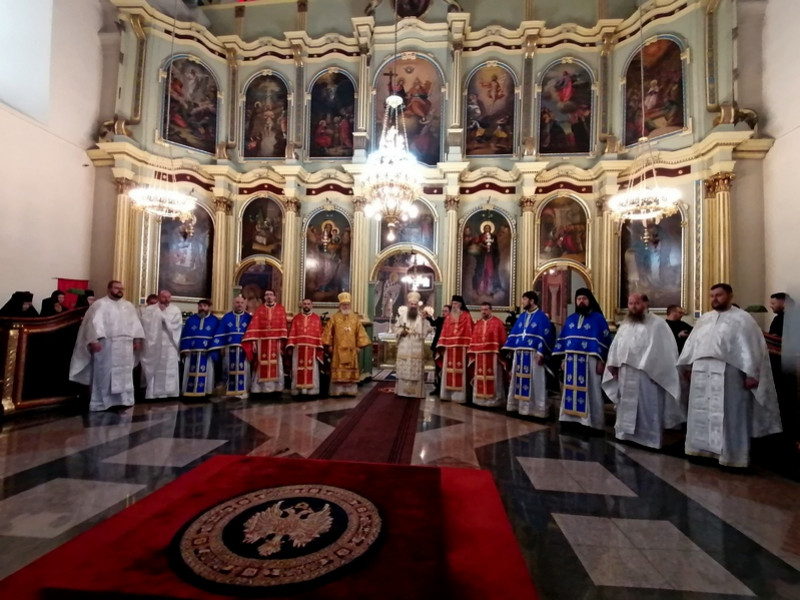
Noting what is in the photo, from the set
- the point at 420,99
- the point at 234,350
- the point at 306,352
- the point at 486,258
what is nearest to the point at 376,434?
the point at 306,352

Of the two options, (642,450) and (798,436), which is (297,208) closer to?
(642,450)

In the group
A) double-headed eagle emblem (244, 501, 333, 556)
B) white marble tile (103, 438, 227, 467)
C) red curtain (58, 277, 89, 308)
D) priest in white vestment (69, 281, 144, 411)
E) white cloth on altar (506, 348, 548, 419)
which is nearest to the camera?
double-headed eagle emblem (244, 501, 333, 556)

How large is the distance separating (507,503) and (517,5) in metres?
15.2

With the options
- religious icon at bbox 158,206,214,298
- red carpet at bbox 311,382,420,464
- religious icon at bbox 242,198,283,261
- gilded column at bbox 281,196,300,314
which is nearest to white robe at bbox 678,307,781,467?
red carpet at bbox 311,382,420,464

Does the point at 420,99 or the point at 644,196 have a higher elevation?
the point at 420,99

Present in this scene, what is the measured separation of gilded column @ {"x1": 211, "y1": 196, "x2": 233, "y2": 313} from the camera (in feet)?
41.7

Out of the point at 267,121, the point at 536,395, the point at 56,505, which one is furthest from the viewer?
the point at 267,121

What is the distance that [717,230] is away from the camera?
984 cm

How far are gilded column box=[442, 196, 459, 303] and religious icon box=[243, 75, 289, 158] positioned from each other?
5.95m

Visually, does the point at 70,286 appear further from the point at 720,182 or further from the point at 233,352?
the point at 720,182

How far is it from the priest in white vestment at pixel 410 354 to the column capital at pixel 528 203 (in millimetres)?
6334

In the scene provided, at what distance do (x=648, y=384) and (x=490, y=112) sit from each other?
1061cm

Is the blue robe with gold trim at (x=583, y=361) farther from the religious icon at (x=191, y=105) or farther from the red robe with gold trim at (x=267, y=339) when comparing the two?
the religious icon at (x=191, y=105)

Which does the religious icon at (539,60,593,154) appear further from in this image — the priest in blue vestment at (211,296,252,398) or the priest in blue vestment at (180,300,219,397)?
the priest in blue vestment at (180,300,219,397)
